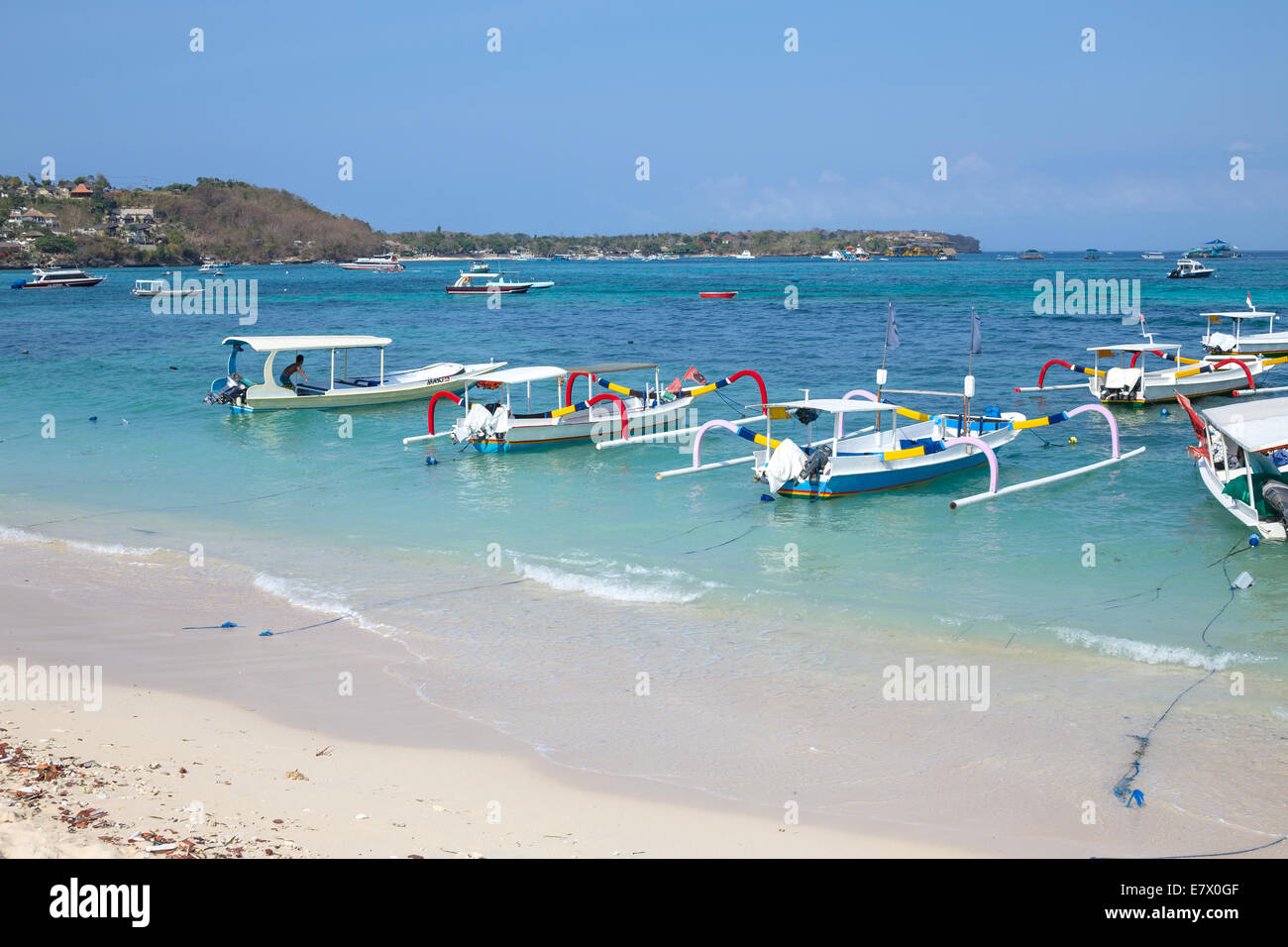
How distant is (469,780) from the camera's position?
23.9ft

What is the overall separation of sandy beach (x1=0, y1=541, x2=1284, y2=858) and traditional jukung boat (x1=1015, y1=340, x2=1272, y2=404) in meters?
19.1

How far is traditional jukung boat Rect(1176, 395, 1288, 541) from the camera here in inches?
557

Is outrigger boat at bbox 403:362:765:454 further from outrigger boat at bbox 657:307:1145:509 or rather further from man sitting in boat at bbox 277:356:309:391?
man sitting in boat at bbox 277:356:309:391

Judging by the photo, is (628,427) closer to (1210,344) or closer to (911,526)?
(911,526)

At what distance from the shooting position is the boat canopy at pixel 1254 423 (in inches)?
559

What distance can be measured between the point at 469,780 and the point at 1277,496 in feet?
40.1

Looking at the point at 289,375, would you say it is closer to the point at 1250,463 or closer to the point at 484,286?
the point at 1250,463

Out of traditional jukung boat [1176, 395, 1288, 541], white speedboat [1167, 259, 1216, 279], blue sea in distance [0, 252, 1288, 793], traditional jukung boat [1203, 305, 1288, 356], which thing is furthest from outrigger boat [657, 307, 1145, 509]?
white speedboat [1167, 259, 1216, 279]

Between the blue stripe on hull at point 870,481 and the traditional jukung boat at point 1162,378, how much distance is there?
9.85 meters

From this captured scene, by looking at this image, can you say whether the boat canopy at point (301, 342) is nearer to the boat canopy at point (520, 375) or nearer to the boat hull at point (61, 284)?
the boat canopy at point (520, 375)

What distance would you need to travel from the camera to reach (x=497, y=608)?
38.3ft
